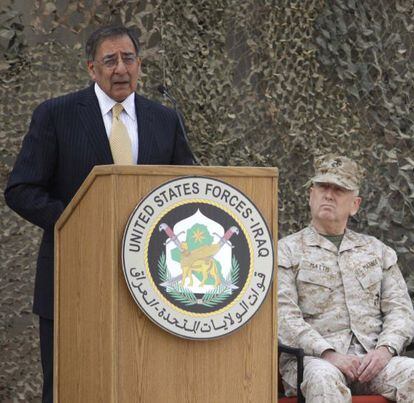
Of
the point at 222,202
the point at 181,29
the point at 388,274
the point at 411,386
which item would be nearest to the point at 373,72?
Result: the point at 181,29

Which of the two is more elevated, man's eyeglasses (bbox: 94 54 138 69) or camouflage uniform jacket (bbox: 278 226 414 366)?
man's eyeglasses (bbox: 94 54 138 69)

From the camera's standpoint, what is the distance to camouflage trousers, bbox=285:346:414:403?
4.27m

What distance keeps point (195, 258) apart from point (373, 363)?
4.84 feet

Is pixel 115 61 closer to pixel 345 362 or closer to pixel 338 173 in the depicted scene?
pixel 338 173

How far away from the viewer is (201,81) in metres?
5.84

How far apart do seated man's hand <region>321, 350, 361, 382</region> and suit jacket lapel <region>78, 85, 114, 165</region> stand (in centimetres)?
130

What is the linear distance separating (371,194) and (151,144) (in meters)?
2.50

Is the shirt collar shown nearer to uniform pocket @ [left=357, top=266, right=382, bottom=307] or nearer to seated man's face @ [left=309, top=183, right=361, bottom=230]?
seated man's face @ [left=309, top=183, right=361, bottom=230]

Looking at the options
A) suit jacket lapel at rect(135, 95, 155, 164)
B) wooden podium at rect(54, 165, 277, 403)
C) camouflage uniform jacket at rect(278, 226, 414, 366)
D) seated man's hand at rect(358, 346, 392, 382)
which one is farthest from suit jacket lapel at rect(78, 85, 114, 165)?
seated man's hand at rect(358, 346, 392, 382)

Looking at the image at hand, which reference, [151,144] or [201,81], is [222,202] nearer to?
[151,144]

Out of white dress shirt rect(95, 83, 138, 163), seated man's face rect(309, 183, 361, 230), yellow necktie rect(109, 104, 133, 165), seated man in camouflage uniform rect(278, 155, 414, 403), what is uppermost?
white dress shirt rect(95, 83, 138, 163)

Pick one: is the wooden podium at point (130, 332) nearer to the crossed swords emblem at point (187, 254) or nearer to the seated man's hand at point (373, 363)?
the crossed swords emblem at point (187, 254)

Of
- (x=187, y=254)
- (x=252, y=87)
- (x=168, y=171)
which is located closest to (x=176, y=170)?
(x=168, y=171)

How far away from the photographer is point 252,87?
5.97m
